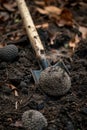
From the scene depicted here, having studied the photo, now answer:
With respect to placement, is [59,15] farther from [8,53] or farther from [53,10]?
[8,53]

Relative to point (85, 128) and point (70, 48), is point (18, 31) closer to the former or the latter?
point (70, 48)

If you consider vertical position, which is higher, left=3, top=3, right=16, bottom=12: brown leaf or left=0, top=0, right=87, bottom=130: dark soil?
left=3, top=3, right=16, bottom=12: brown leaf

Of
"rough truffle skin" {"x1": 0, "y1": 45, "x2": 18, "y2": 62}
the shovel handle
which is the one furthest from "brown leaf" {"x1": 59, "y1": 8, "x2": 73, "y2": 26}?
"rough truffle skin" {"x1": 0, "y1": 45, "x2": 18, "y2": 62}

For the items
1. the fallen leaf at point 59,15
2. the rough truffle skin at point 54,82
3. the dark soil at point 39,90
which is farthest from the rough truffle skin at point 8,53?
the fallen leaf at point 59,15

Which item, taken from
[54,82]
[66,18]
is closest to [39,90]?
[54,82]

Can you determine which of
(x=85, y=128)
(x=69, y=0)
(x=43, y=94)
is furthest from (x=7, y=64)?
(x=69, y=0)

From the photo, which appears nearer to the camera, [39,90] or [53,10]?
[39,90]

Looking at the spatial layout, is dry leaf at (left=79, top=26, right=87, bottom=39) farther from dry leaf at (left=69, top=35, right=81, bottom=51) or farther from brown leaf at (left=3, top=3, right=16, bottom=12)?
brown leaf at (left=3, top=3, right=16, bottom=12)
